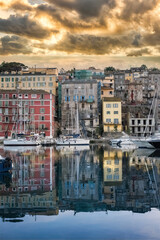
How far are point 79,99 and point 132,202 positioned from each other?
81.8 metres

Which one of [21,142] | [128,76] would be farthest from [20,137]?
[128,76]

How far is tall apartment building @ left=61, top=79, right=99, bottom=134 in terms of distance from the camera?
97.4 meters

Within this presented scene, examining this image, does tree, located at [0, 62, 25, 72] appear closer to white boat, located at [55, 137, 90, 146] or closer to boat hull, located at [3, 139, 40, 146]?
boat hull, located at [3, 139, 40, 146]

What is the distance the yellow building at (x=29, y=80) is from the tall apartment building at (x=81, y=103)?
8191 mm

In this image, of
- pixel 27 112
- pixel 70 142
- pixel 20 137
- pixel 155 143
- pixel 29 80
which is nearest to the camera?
pixel 155 143

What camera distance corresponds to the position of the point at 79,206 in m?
17.6

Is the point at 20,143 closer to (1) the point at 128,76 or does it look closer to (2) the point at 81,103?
(2) the point at 81,103

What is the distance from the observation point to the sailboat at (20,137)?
7513 cm

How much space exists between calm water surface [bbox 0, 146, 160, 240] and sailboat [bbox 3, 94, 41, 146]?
46979 millimetres

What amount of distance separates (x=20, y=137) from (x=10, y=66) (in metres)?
51.2

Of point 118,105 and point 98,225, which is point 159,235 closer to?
point 98,225

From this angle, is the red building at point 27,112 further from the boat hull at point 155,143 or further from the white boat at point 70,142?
the boat hull at point 155,143

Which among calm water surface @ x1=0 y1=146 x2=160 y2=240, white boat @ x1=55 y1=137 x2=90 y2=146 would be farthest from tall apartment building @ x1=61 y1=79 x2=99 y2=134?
calm water surface @ x1=0 y1=146 x2=160 y2=240

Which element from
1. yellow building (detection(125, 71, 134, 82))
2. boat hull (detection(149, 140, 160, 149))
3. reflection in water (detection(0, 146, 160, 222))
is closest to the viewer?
reflection in water (detection(0, 146, 160, 222))
